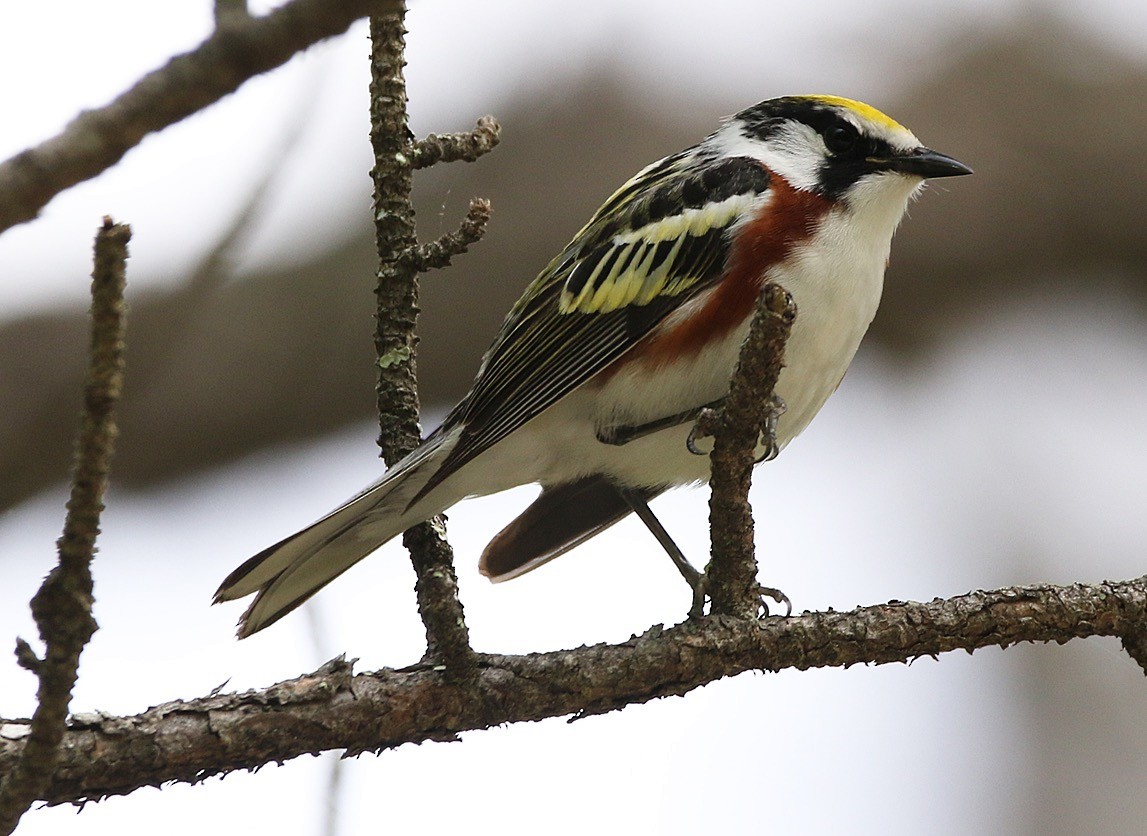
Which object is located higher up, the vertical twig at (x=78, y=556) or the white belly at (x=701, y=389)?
the white belly at (x=701, y=389)

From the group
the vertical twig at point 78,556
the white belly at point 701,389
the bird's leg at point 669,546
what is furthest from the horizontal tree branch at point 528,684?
the white belly at point 701,389

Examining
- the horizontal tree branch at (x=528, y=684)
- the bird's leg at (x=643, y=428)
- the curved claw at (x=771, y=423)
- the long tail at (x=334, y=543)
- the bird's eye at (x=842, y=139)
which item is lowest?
the horizontal tree branch at (x=528, y=684)

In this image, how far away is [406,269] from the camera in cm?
271

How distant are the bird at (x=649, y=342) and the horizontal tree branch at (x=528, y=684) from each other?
1.65ft

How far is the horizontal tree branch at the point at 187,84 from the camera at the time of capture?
1093mm

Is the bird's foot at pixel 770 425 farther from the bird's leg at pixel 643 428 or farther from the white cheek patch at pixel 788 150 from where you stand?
the white cheek patch at pixel 788 150

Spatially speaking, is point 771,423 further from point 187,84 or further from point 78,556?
point 187,84

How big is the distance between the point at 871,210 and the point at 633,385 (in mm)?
745

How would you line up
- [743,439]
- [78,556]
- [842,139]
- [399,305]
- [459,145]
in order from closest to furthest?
[78,556]
[743,439]
[459,145]
[399,305]
[842,139]

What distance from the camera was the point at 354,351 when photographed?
165 inches

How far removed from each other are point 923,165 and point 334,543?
173cm

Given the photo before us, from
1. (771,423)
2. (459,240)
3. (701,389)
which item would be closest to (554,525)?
(701,389)

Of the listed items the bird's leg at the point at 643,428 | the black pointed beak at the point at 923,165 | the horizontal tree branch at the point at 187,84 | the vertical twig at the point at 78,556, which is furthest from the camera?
the black pointed beak at the point at 923,165

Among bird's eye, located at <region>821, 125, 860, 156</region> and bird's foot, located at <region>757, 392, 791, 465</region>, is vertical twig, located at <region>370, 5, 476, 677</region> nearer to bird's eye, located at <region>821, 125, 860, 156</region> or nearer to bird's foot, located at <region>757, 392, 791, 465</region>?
bird's foot, located at <region>757, 392, 791, 465</region>
